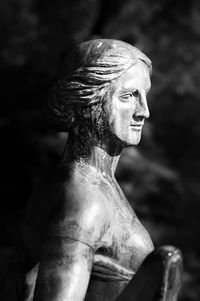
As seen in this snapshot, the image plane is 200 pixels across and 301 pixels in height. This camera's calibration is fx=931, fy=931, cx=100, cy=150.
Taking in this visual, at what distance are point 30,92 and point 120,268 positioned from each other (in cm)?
970

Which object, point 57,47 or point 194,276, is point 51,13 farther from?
point 194,276

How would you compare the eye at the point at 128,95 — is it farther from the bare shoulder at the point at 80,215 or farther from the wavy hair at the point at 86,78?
the bare shoulder at the point at 80,215

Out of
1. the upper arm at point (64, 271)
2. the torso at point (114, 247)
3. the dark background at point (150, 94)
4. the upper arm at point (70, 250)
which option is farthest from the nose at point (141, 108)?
the dark background at point (150, 94)

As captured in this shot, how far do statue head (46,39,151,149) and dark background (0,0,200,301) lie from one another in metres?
8.35

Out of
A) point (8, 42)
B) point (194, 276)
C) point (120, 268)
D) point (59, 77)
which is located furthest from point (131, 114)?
point (8, 42)

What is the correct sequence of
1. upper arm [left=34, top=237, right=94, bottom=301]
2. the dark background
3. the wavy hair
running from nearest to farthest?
upper arm [left=34, top=237, right=94, bottom=301] < the wavy hair < the dark background

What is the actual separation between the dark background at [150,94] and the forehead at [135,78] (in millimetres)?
8351

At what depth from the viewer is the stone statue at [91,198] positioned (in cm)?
323

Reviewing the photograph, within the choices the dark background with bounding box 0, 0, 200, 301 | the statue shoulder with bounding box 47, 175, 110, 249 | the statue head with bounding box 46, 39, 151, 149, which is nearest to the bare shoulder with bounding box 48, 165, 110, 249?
the statue shoulder with bounding box 47, 175, 110, 249

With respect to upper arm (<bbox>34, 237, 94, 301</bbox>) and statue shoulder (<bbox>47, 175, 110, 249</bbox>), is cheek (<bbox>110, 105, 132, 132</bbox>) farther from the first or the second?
upper arm (<bbox>34, 237, 94, 301</bbox>)

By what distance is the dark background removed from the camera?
12438 millimetres

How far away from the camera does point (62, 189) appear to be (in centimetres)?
341

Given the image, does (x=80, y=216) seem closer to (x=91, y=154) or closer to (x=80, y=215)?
(x=80, y=215)

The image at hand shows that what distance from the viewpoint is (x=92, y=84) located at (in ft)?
11.5
